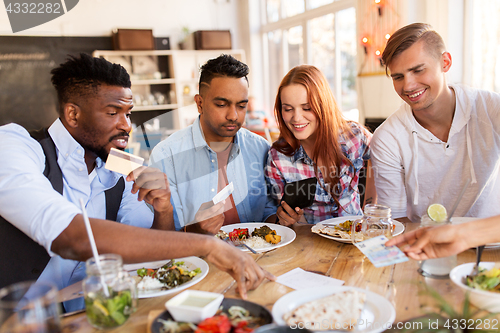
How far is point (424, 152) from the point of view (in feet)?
6.46

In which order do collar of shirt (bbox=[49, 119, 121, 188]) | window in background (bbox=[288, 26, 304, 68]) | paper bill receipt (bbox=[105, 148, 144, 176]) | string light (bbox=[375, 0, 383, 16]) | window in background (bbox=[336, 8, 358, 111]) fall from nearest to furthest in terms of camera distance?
collar of shirt (bbox=[49, 119, 121, 188]), paper bill receipt (bbox=[105, 148, 144, 176]), string light (bbox=[375, 0, 383, 16]), window in background (bbox=[336, 8, 358, 111]), window in background (bbox=[288, 26, 304, 68])

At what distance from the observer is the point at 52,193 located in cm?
110

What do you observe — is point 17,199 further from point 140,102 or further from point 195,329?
point 140,102

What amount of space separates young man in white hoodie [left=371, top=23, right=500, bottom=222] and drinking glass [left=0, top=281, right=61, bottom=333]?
65.4 inches

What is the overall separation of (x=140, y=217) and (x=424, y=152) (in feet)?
4.70

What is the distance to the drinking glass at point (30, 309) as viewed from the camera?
0.71 m

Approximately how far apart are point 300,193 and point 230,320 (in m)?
1.08

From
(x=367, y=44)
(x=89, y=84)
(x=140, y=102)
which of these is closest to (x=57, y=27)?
(x=140, y=102)

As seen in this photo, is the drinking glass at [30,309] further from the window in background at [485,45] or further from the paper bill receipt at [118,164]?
the window in background at [485,45]

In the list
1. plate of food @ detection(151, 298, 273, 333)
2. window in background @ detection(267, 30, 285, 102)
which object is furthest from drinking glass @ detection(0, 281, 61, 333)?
window in background @ detection(267, 30, 285, 102)

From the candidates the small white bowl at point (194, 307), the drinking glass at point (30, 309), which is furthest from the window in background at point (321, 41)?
the drinking glass at point (30, 309)

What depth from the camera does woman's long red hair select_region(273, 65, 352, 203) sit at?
1.97 meters

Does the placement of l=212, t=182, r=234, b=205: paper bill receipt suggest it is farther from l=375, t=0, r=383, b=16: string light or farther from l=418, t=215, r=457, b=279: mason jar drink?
l=375, t=0, r=383, b=16: string light

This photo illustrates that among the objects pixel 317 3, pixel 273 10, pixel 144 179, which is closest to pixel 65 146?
pixel 144 179
